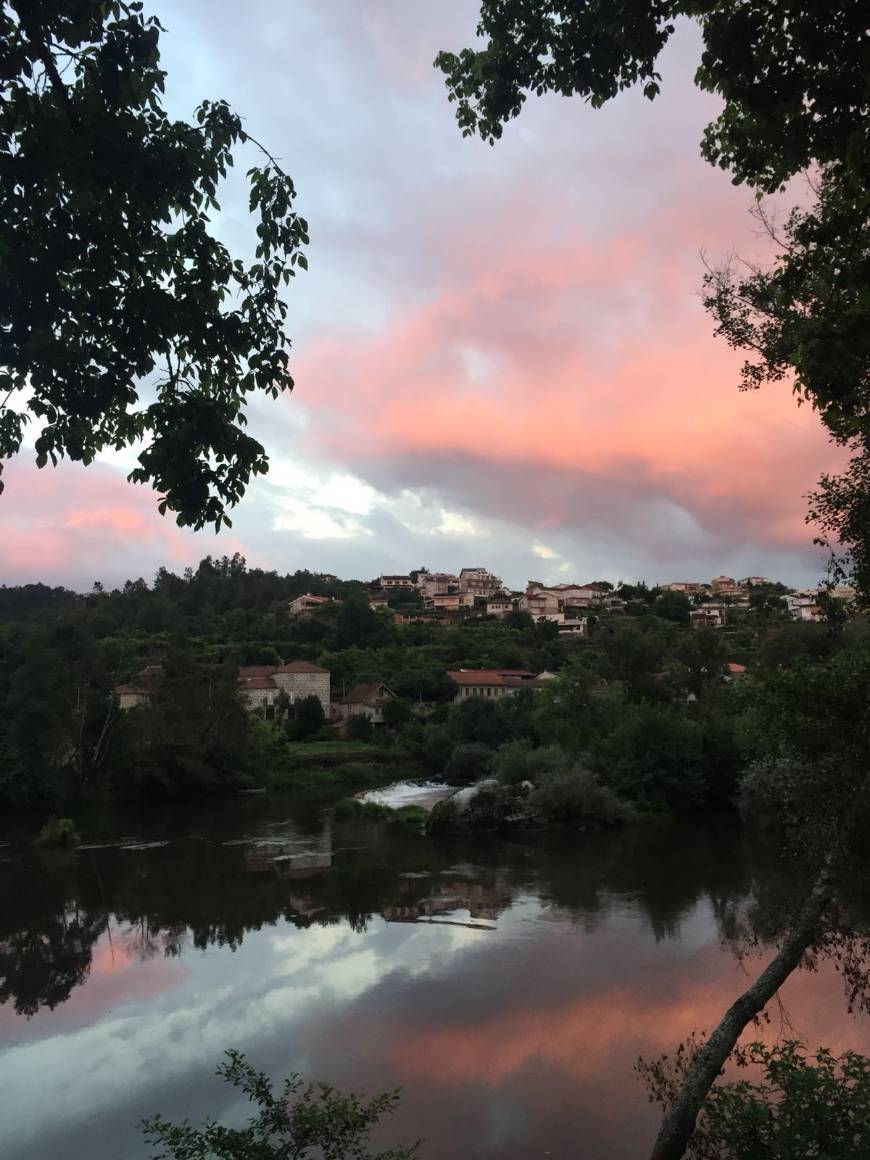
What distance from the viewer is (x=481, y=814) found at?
2953 cm

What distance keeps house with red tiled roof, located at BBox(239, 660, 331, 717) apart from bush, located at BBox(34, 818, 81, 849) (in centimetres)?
3476

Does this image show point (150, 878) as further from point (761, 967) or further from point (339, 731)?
point (339, 731)

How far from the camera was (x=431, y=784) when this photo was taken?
44156 mm

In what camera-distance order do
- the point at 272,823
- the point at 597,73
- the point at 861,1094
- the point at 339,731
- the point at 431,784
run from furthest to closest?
the point at 339,731 → the point at 431,784 → the point at 272,823 → the point at 861,1094 → the point at 597,73

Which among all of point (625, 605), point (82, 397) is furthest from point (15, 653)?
point (625, 605)

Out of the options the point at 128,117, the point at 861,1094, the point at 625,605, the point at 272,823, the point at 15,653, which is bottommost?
the point at 272,823

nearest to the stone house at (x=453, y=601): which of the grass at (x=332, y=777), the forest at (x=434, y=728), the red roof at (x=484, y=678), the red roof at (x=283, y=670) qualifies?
the red roof at (x=484, y=678)

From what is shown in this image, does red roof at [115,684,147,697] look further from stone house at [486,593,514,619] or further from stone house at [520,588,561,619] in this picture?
stone house at [520,588,561,619]

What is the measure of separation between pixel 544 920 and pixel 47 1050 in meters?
9.76

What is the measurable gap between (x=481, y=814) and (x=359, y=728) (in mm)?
30637

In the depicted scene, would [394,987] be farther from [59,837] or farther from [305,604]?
[305,604]

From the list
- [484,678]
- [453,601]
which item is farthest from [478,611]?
[484,678]

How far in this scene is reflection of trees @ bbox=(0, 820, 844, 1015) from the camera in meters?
17.1

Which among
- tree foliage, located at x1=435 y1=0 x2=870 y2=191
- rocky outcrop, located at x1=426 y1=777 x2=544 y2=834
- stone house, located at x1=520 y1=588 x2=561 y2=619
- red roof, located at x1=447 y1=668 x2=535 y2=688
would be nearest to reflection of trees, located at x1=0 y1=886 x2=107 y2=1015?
rocky outcrop, located at x1=426 y1=777 x2=544 y2=834
